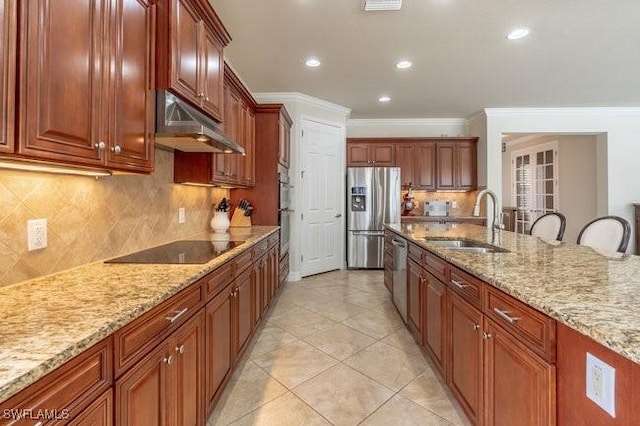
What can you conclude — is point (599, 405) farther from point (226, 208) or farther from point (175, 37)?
point (226, 208)

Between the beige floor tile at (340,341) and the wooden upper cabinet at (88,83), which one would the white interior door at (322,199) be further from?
the wooden upper cabinet at (88,83)

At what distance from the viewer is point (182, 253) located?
1.86 meters

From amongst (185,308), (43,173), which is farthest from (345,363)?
(43,173)

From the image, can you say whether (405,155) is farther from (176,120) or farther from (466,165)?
(176,120)

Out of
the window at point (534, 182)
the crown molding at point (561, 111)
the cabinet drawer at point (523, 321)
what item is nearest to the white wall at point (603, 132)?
the crown molding at point (561, 111)

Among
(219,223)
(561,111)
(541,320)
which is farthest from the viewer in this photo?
(561,111)

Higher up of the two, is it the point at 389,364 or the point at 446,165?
the point at 446,165

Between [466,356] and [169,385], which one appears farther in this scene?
[466,356]

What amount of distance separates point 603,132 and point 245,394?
6588mm

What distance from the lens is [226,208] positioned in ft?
9.82

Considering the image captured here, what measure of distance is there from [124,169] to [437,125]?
5.74 metres

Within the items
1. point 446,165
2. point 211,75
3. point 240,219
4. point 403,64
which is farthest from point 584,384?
point 446,165

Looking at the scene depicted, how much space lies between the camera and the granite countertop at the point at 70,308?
648 millimetres

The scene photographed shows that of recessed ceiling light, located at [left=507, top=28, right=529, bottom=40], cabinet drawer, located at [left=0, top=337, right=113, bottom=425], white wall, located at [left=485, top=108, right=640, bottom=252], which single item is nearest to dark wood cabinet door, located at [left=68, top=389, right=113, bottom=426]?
cabinet drawer, located at [left=0, top=337, right=113, bottom=425]
